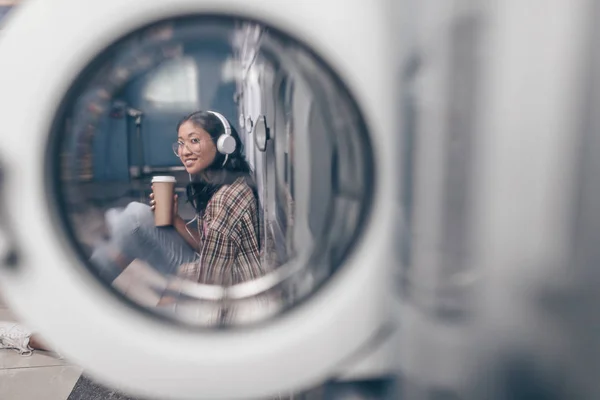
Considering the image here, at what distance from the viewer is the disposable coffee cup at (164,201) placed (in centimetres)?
112

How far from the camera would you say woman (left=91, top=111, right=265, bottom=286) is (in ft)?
3.56

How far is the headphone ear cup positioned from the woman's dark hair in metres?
0.01

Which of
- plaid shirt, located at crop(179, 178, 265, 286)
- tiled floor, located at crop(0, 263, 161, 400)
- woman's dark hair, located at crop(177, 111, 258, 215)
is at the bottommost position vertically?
tiled floor, located at crop(0, 263, 161, 400)

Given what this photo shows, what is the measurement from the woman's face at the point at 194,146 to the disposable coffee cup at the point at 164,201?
0.20 feet

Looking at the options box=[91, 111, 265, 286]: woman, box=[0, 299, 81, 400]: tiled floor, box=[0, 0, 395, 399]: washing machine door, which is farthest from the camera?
box=[0, 299, 81, 400]: tiled floor

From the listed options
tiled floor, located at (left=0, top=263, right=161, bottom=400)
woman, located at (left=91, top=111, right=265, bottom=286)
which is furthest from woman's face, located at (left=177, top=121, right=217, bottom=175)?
tiled floor, located at (left=0, top=263, right=161, bottom=400)

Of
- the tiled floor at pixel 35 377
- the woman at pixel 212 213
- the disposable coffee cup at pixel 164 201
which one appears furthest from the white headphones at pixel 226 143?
the tiled floor at pixel 35 377

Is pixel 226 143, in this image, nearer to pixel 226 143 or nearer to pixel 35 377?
pixel 226 143

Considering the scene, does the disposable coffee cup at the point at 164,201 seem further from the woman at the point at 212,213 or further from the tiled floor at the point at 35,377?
the tiled floor at the point at 35,377

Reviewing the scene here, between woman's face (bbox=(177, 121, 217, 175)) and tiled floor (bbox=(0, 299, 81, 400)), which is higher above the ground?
woman's face (bbox=(177, 121, 217, 175))

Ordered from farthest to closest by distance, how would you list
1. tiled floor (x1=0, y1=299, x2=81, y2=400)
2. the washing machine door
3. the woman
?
tiled floor (x1=0, y1=299, x2=81, y2=400) → the woman → the washing machine door

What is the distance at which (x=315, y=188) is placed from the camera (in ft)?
2.13

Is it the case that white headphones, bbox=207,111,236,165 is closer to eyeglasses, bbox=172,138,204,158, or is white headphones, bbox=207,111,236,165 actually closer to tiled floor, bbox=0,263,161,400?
eyeglasses, bbox=172,138,204,158

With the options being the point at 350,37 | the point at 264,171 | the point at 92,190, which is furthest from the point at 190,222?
the point at 350,37
